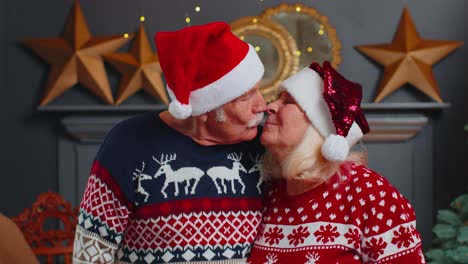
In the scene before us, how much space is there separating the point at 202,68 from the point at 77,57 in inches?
87.6

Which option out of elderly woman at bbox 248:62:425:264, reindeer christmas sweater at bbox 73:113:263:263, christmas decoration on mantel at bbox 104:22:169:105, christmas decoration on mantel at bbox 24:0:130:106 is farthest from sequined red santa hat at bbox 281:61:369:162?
christmas decoration on mantel at bbox 24:0:130:106

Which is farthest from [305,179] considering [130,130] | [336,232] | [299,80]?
[130,130]

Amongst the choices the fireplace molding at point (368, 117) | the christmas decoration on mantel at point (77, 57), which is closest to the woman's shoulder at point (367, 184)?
the fireplace molding at point (368, 117)

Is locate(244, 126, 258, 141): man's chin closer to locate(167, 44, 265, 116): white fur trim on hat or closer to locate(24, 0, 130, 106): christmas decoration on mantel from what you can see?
locate(167, 44, 265, 116): white fur trim on hat

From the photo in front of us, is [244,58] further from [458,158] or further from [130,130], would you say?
[458,158]

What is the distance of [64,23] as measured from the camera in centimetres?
379

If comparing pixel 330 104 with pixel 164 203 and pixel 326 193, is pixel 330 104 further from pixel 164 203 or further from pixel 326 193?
pixel 164 203

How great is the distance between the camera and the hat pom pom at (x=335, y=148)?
1608mm

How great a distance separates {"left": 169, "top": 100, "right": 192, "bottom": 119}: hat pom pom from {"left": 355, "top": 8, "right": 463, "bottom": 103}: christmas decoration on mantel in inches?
92.4

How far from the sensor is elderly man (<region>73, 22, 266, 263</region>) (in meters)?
1.67

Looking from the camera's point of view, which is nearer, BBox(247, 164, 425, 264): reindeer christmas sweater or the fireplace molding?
BBox(247, 164, 425, 264): reindeer christmas sweater

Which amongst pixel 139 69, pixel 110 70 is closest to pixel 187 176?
pixel 139 69

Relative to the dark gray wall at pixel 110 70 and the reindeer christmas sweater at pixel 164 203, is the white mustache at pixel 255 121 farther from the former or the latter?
the dark gray wall at pixel 110 70

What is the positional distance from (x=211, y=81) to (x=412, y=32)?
2427 mm
